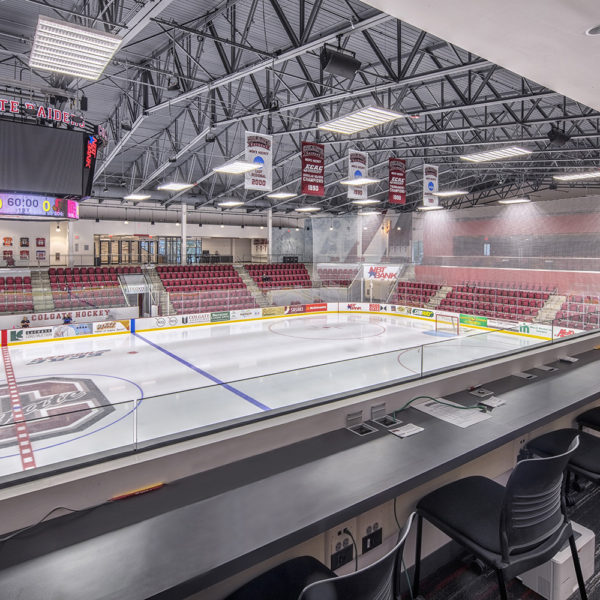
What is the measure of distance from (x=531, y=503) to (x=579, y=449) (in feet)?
4.99

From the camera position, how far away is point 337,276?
870 inches

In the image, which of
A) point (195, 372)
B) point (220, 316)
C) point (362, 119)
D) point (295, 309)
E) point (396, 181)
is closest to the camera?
point (362, 119)

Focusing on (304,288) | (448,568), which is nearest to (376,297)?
(304,288)

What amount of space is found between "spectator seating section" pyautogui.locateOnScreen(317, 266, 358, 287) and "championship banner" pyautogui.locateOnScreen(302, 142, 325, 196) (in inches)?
328

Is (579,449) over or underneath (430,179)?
underneath

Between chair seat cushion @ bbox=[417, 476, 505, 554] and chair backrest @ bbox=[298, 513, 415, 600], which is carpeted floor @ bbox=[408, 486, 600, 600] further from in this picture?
chair backrest @ bbox=[298, 513, 415, 600]

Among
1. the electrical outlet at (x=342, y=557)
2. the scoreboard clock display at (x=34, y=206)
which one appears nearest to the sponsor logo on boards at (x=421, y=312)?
the scoreboard clock display at (x=34, y=206)

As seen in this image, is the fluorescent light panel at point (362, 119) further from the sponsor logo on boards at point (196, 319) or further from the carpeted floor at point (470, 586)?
the sponsor logo on boards at point (196, 319)

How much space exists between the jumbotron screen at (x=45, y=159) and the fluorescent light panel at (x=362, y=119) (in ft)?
15.7

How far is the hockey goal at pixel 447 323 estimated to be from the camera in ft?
53.6

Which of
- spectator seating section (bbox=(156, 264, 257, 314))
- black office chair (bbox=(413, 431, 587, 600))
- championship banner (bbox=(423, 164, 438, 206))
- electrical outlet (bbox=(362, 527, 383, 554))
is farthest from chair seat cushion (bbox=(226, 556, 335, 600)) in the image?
championship banner (bbox=(423, 164, 438, 206))

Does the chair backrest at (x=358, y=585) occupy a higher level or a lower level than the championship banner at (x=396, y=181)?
lower

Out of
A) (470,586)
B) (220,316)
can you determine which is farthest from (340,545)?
(220,316)

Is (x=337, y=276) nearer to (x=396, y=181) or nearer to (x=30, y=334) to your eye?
(x=396, y=181)
